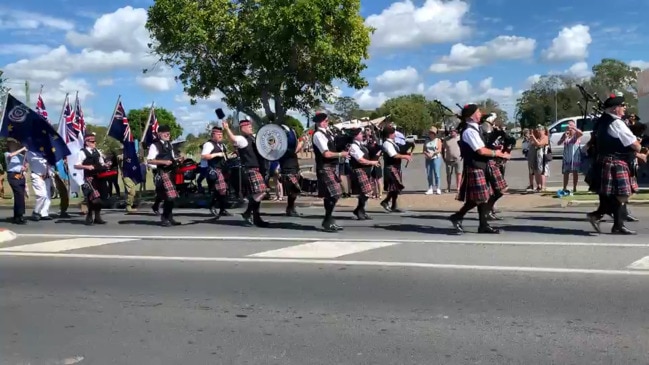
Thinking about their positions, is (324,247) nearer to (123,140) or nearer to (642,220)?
(642,220)

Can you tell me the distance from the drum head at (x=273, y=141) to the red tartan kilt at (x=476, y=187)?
4037 mm

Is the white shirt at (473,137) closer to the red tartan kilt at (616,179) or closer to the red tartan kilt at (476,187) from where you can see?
the red tartan kilt at (476,187)

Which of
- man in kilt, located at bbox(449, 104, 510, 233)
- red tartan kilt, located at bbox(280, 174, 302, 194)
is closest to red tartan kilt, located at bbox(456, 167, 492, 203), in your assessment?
man in kilt, located at bbox(449, 104, 510, 233)

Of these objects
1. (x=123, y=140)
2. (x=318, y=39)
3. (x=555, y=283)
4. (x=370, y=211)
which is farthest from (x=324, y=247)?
(x=123, y=140)

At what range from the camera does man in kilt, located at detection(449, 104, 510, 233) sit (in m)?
9.55

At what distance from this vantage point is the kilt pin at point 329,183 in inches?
418

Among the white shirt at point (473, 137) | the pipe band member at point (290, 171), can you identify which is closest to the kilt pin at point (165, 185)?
the pipe band member at point (290, 171)

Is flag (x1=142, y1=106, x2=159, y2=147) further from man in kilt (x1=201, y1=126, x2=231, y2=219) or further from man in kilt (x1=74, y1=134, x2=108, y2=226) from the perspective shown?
man in kilt (x1=74, y1=134, x2=108, y2=226)

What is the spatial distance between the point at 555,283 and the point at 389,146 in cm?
640

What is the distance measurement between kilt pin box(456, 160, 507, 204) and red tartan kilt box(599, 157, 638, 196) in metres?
1.36

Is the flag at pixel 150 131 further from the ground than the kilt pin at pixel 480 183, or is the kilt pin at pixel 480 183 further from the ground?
the flag at pixel 150 131

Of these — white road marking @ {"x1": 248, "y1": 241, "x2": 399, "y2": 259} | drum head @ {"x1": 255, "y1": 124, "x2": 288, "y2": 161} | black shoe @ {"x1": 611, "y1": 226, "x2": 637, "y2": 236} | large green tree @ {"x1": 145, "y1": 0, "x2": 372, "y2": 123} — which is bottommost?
white road marking @ {"x1": 248, "y1": 241, "x2": 399, "y2": 259}

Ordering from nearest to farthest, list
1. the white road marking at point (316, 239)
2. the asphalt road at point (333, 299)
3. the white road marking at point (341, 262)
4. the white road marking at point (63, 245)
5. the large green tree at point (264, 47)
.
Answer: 1. the asphalt road at point (333, 299)
2. the white road marking at point (341, 262)
3. the white road marking at point (316, 239)
4. the white road marking at point (63, 245)
5. the large green tree at point (264, 47)

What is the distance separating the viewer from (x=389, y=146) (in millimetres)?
12844
